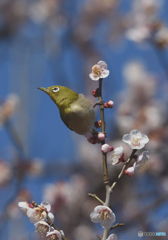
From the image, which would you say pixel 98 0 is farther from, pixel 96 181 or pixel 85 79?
pixel 96 181

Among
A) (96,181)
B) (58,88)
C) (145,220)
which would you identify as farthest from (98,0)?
(58,88)

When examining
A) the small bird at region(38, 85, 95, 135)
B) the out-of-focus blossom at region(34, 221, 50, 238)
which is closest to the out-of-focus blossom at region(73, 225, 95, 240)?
the small bird at region(38, 85, 95, 135)

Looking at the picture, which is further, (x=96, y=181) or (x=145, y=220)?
(x=96, y=181)

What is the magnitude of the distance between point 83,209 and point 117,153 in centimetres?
360

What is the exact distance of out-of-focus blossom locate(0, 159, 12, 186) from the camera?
4695 mm

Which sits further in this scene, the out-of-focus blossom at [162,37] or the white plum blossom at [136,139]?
the out-of-focus blossom at [162,37]

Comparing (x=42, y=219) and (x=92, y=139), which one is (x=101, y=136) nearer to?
(x=92, y=139)

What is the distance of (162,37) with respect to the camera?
3.64 meters

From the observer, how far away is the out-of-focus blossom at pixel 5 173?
4695 mm

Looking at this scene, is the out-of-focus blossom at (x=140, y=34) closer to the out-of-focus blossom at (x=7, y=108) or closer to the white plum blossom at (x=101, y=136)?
the out-of-focus blossom at (x=7, y=108)

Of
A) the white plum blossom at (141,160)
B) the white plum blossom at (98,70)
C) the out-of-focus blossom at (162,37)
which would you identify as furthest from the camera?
the out-of-focus blossom at (162,37)

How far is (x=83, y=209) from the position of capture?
4883 millimetres

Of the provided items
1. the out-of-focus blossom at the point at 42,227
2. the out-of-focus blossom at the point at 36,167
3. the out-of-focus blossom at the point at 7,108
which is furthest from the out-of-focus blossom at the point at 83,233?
the out-of-focus blossom at the point at 42,227

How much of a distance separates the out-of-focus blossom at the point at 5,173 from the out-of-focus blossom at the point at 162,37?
2.47 metres
